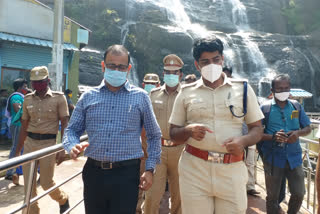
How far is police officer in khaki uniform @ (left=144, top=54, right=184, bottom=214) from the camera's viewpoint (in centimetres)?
325

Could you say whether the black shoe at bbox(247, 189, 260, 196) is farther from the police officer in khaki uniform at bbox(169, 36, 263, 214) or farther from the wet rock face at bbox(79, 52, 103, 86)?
the wet rock face at bbox(79, 52, 103, 86)

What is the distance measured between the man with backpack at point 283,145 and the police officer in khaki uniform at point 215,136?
4.24 ft

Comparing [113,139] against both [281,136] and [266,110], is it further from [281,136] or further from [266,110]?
[266,110]

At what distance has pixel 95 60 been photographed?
73.6ft

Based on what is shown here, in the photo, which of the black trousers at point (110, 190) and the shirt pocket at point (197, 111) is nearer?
the black trousers at point (110, 190)

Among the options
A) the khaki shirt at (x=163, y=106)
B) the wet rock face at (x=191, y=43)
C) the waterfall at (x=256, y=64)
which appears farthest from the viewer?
the wet rock face at (x=191, y=43)

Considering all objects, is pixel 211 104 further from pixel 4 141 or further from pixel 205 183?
pixel 4 141

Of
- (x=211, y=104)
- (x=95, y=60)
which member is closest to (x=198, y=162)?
(x=211, y=104)

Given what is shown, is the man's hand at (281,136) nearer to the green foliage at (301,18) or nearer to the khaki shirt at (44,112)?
the khaki shirt at (44,112)

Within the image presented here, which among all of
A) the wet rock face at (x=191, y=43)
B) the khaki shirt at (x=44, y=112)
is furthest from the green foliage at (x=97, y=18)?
the khaki shirt at (x=44, y=112)

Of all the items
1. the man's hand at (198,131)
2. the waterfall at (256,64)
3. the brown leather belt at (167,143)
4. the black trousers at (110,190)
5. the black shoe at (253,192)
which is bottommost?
the black shoe at (253,192)

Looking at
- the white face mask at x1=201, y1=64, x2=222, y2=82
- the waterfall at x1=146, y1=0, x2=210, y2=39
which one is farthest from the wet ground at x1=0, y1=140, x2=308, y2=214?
the waterfall at x1=146, y1=0, x2=210, y2=39

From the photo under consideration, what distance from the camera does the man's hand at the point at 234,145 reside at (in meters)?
1.91

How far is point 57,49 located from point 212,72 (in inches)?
253
